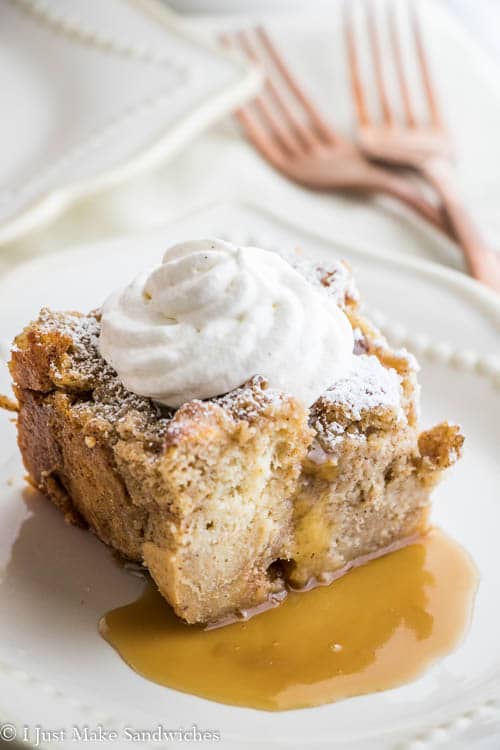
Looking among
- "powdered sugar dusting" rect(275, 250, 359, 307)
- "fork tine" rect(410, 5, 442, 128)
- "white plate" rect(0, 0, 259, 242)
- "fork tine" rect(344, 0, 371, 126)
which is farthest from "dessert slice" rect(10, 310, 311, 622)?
"fork tine" rect(410, 5, 442, 128)

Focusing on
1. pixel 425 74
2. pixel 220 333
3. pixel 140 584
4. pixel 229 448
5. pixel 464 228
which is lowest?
pixel 464 228

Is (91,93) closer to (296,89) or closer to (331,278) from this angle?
(296,89)

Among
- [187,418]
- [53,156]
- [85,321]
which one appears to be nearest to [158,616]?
[187,418]

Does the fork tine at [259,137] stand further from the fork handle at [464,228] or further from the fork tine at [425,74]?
the fork tine at [425,74]

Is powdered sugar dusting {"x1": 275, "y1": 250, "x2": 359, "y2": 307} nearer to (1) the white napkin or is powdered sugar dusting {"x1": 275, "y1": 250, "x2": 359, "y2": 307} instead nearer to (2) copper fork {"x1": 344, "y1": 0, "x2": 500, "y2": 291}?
(1) the white napkin

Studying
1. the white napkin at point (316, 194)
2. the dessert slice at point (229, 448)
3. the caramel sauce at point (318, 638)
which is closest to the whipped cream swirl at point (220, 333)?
the dessert slice at point (229, 448)

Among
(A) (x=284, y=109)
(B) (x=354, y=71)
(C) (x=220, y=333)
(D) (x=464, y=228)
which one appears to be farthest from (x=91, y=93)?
(C) (x=220, y=333)

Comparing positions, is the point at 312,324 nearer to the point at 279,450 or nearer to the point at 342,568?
the point at 279,450
